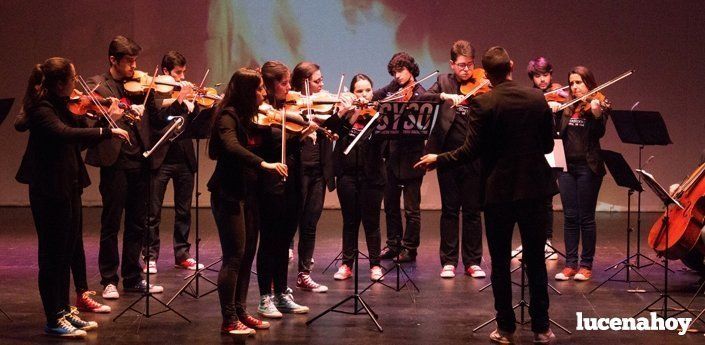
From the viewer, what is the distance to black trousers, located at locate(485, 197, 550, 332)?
4.87 metres

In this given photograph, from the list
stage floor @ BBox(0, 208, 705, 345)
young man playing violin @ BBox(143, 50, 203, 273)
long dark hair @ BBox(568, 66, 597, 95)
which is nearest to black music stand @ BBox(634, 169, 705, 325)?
stage floor @ BBox(0, 208, 705, 345)

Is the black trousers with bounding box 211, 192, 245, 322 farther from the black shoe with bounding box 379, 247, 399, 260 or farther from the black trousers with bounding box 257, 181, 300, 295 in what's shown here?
the black shoe with bounding box 379, 247, 399, 260

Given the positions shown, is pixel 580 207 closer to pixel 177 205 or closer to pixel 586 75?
pixel 586 75

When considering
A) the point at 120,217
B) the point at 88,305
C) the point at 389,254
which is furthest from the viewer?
the point at 389,254

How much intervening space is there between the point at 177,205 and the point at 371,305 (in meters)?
1.96

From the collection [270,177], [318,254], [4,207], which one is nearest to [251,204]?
[270,177]

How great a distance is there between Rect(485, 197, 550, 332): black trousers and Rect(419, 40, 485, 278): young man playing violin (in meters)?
1.78

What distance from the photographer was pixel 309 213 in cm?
651

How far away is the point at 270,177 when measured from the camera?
5258mm

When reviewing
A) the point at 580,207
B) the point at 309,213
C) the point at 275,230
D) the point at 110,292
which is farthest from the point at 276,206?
the point at 580,207

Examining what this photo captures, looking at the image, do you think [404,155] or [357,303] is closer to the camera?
[357,303]

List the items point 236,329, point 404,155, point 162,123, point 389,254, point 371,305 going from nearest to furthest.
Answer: point 236,329, point 371,305, point 162,123, point 404,155, point 389,254

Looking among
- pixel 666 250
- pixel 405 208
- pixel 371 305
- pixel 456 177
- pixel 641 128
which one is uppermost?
pixel 641 128

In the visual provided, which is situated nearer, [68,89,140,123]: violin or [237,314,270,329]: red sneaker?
[237,314,270,329]: red sneaker
